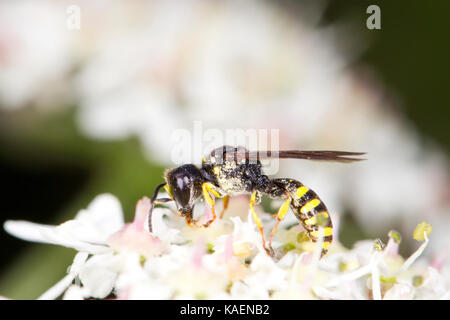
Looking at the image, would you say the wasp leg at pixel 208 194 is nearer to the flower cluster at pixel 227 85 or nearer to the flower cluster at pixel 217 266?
the flower cluster at pixel 217 266

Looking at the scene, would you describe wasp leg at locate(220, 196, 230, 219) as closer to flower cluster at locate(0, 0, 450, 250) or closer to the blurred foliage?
flower cluster at locate(0, 0, 450, 250)

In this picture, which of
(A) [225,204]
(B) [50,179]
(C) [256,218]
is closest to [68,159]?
(B) [50,179]

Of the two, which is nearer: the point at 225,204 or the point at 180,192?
the point at 180,192

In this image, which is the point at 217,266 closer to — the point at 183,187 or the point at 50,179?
the point at 183,187

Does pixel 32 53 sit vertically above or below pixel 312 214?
above

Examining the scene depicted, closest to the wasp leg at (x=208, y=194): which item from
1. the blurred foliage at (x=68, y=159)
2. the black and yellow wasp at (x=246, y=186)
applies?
the black and yellow wasp at (x=246, y=186)
